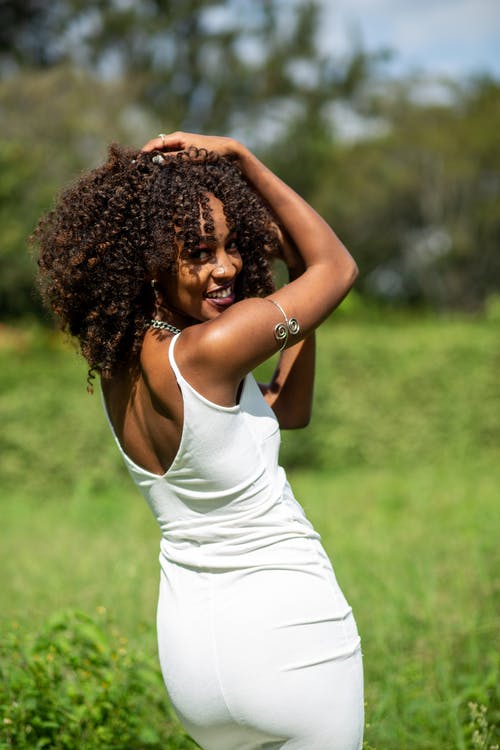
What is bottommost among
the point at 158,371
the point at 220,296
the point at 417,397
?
the point at 417,397

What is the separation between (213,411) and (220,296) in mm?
317

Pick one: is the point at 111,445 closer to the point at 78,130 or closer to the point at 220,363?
the point at 220,363

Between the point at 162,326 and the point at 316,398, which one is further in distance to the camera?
the point at 316,398

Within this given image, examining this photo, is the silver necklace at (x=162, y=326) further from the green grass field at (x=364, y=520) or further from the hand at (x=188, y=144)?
the green grass field at (x=364, y=520)

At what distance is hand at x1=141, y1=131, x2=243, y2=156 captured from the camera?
2.01m

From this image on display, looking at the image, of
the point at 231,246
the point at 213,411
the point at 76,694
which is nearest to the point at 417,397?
the point at 76,694

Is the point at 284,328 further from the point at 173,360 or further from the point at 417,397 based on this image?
the point at 417,397

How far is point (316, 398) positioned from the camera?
1047cm

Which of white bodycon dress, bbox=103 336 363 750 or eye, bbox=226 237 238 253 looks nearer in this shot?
white bodycon dress, bbox=103 336 363 750

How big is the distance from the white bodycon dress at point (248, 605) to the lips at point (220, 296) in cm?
19

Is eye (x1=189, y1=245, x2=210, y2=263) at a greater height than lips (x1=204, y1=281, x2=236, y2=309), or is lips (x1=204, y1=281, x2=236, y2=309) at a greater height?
eye (x1=189, y1=245, x2=210, y2=263)

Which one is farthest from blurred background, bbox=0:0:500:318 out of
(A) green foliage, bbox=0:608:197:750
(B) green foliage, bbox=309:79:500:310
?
(A) green foliage, bbox=0:608:197:750

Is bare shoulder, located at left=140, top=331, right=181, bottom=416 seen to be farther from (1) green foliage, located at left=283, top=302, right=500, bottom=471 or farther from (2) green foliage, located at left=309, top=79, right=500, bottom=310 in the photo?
(2) green foliage, located at left=309, top=79, right=500, bottom=310

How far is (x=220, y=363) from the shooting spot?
5.66 feet
